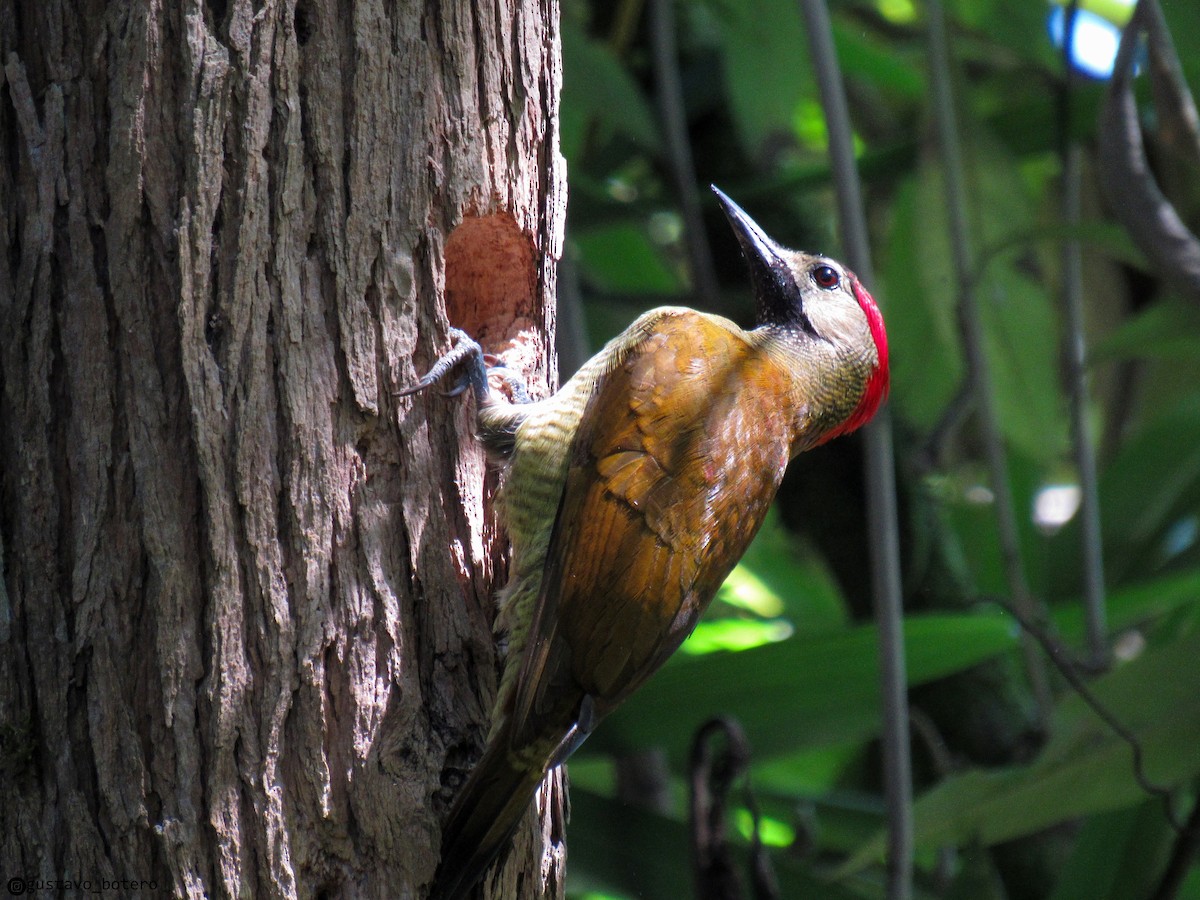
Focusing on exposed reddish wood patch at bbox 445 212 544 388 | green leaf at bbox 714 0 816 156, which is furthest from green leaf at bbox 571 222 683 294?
exposed reddish wood patch at bbox 445 212 544 388

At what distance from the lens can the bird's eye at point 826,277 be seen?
2.93m

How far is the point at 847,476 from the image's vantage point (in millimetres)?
4445

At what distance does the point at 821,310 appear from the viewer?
2.92 meters

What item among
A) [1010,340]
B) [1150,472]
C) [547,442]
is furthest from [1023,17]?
[547,442]

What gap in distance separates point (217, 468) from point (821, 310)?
1675 mm

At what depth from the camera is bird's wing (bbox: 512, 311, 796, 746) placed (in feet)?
6.64

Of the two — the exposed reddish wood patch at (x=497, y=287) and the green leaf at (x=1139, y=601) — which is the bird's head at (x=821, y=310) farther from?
the green leaf at (x=1139, y=601)

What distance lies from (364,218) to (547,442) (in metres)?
0.63

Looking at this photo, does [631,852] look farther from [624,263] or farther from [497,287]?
[624,263]

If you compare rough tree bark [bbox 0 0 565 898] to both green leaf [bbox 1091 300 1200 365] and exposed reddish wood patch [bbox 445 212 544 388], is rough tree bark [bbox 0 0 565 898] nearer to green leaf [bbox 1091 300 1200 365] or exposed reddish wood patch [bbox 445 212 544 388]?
exposed reddish wood patch [bbox 445 212 544 388]

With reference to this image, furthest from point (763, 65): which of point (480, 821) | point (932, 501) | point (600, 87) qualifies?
point (480, 821)

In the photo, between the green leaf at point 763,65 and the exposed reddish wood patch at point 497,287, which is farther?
the green leaf at point 763,65

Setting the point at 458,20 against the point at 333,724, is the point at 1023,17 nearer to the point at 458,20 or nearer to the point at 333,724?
the point at 458,20

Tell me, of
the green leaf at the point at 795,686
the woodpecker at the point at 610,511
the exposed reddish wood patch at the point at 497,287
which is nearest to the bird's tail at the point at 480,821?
the woodpecker at the point at 610,511
